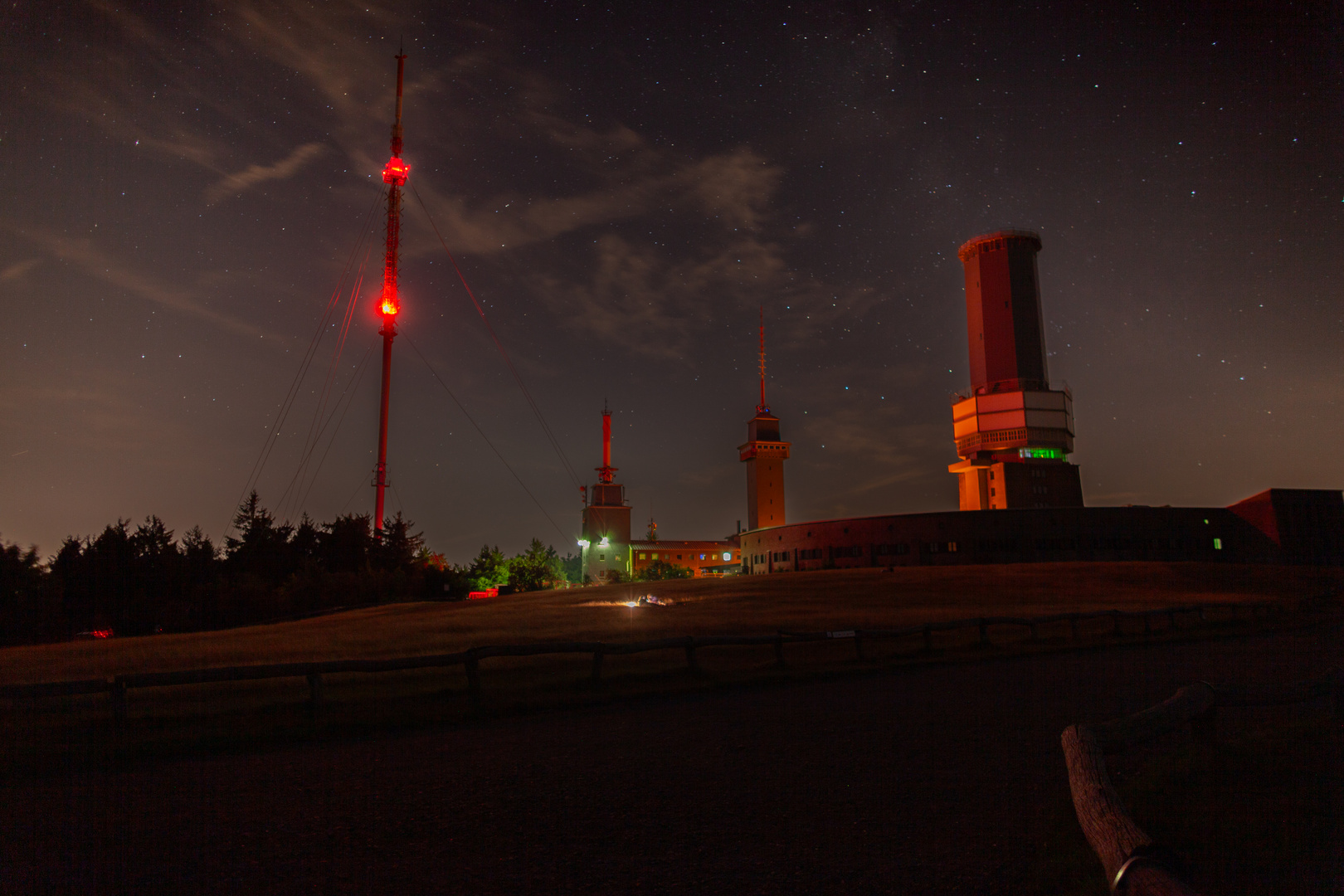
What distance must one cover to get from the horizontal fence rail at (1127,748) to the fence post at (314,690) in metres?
10.8

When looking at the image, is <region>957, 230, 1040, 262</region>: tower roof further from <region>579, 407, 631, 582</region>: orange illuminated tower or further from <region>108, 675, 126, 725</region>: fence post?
<region>108, 675, 126, 725</region>: fence post

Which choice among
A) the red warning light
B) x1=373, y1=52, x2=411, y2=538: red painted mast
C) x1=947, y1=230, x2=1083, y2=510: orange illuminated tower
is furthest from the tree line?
x1=947, y1=230, x2=1083, y2=510: orange illuminated tower

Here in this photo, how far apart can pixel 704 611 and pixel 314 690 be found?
90.4 ft

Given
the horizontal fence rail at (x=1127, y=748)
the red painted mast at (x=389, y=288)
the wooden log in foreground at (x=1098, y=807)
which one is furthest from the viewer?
the red painted mast at (x=389, y=288)

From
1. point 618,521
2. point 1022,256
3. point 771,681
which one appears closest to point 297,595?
point 771,681

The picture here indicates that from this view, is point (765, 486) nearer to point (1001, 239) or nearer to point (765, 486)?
point (765, 486)

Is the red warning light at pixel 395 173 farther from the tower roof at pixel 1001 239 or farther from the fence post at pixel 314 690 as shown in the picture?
the tower roof at pixel 1001 239

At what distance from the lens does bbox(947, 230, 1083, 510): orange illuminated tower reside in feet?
399

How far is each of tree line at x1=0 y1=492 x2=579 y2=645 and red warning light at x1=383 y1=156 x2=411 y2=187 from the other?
3573 centimetres

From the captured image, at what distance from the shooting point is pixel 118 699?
10.7 m

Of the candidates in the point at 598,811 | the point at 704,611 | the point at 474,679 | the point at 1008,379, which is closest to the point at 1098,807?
the point at 598,811

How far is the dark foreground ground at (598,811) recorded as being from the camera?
16.8ft

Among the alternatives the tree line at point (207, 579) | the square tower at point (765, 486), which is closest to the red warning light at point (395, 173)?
the tree line at point (207, 579)

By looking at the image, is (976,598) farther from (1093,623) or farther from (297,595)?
(297,595)
